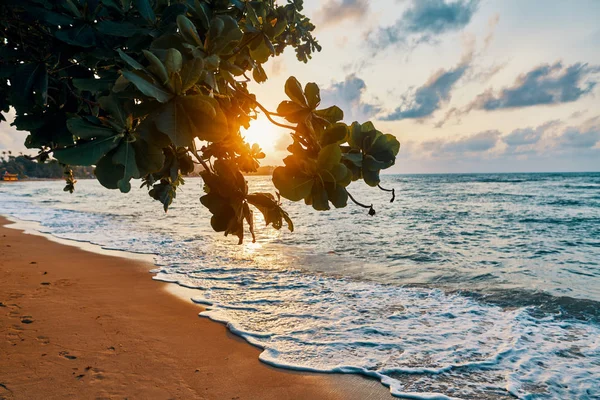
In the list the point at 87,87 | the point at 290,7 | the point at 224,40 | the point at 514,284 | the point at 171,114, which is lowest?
the point at 514,284

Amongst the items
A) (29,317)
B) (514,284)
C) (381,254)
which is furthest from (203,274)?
(514,284)

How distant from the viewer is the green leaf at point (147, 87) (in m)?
0.84

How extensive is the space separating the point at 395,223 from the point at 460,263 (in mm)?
7658

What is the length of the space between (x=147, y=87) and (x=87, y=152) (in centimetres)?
28

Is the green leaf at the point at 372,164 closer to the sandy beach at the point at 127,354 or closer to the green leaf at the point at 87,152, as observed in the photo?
the green leaf at the point at 87,152

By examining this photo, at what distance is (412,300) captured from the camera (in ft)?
20.6

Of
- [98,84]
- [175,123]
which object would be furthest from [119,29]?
[175,123]

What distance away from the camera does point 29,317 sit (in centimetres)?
461

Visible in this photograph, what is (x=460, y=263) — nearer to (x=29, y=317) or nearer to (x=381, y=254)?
(x=381, y=254)

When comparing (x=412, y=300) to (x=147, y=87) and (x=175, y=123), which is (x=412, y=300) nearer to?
(x=175, y=123)

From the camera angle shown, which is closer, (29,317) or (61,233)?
(29,317)

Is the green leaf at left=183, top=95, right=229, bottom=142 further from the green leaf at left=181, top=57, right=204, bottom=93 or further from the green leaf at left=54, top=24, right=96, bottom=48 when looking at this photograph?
the green leaf at left=54, top=24, right=96, bottom=48

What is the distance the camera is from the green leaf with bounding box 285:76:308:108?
141 cm

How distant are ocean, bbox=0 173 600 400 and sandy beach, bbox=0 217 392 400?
31 cm
